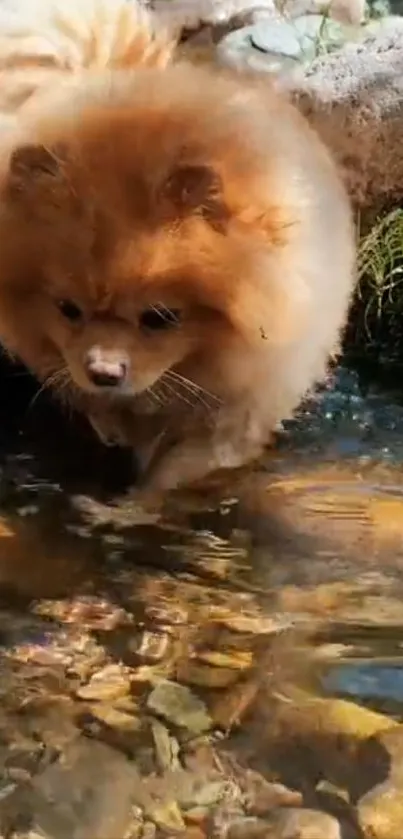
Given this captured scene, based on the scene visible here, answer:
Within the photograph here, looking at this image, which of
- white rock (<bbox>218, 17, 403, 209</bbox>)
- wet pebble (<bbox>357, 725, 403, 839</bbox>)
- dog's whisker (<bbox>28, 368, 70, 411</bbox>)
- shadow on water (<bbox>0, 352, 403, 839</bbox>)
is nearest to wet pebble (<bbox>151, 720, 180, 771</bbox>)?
shadow on water (<bbox>0, 352, 403, 839</bbox>)

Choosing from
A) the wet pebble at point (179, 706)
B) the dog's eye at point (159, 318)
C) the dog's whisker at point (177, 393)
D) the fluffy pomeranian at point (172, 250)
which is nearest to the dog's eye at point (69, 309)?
the fluffy pomeranian at point (172, 250)

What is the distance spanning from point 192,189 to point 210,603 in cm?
67

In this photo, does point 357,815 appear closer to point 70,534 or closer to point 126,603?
point 126,603

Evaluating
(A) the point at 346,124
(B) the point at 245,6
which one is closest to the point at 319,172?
(A) the point at 346,124

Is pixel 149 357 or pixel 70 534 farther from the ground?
pixel 149 357

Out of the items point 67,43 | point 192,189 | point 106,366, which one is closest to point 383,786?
point 106,366

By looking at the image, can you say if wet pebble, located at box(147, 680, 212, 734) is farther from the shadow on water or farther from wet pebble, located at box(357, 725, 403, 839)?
wet pebble, located at box(357, 725, 403, 839)

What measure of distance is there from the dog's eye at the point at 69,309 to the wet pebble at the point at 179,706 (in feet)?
2.41

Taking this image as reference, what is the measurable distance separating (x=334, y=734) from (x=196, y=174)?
0.94 meters

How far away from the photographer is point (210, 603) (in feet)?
6.80

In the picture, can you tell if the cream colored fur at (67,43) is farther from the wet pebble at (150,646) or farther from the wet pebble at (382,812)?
the wet pebble at (382,812)

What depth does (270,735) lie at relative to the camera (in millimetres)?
→ 1674

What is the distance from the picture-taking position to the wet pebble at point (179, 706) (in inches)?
67.1

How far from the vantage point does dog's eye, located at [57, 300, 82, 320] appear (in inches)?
89.0
